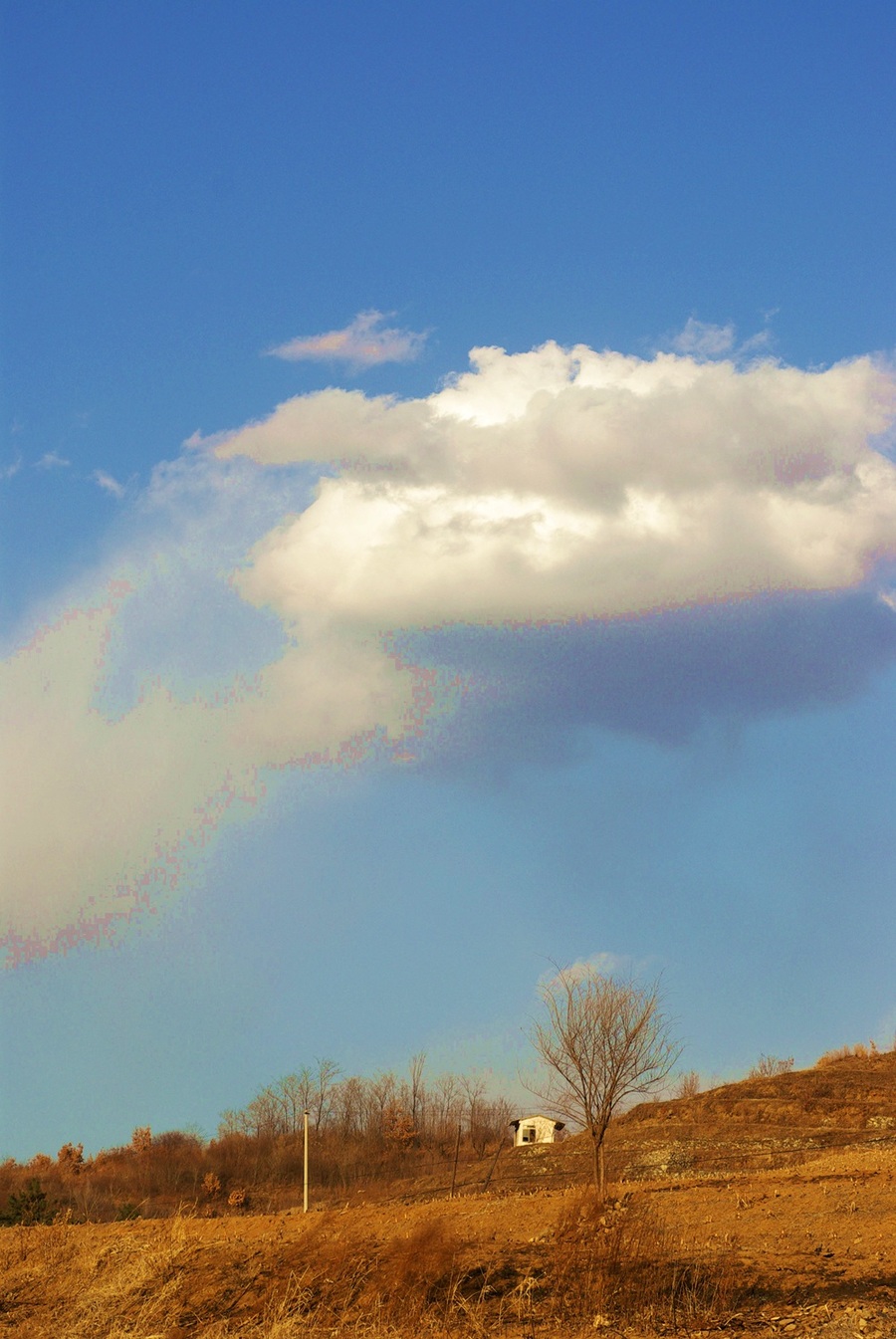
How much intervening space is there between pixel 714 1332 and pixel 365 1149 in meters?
75.0

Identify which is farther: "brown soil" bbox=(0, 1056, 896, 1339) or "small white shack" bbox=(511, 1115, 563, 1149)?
"small white shack" bbox=(511, 1115, 563, 1149)

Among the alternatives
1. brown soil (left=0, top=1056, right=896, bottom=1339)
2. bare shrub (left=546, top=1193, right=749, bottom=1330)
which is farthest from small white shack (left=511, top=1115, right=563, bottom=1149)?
bare shrub (left=546, top=1193, right=749, bottom=1330)

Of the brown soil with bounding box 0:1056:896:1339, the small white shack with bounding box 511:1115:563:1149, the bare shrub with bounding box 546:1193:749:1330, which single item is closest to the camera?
the brown soil with bounding box 0:1056:896:1339

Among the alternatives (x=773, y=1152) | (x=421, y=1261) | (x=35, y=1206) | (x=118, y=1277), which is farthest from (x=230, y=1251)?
(x=773, y=1152)

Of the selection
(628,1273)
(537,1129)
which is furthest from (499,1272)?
(537,1129)

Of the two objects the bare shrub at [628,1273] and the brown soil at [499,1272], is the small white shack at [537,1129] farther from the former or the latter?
the bare shrub at [628,1273]

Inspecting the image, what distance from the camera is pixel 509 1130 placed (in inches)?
3438

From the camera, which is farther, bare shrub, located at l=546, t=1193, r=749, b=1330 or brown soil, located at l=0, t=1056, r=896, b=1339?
bare shrub, located at l=546, t=1193, r=749, b=1330

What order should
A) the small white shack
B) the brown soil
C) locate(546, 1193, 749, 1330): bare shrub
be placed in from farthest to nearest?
the small white shack, locate(546, 1193, 749, 1330): bare shrub, the brown soil

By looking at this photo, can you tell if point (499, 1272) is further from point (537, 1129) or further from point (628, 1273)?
point (537, 1129)

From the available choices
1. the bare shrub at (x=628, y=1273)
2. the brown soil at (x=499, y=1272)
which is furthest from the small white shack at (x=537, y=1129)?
the bare shrub at (x=628, y=1273)

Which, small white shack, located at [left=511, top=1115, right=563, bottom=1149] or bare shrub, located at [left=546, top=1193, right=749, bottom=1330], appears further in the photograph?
small white shack, located at [left=511, top=1115, right=563, bottom=1149]

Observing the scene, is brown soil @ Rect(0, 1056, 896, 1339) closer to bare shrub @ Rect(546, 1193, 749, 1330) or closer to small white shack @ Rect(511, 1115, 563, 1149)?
bare shrub @ Rect(546, 1193, 749, 1330)

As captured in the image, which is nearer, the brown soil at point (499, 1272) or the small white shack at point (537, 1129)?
the brown soil at point (499, 1272)
